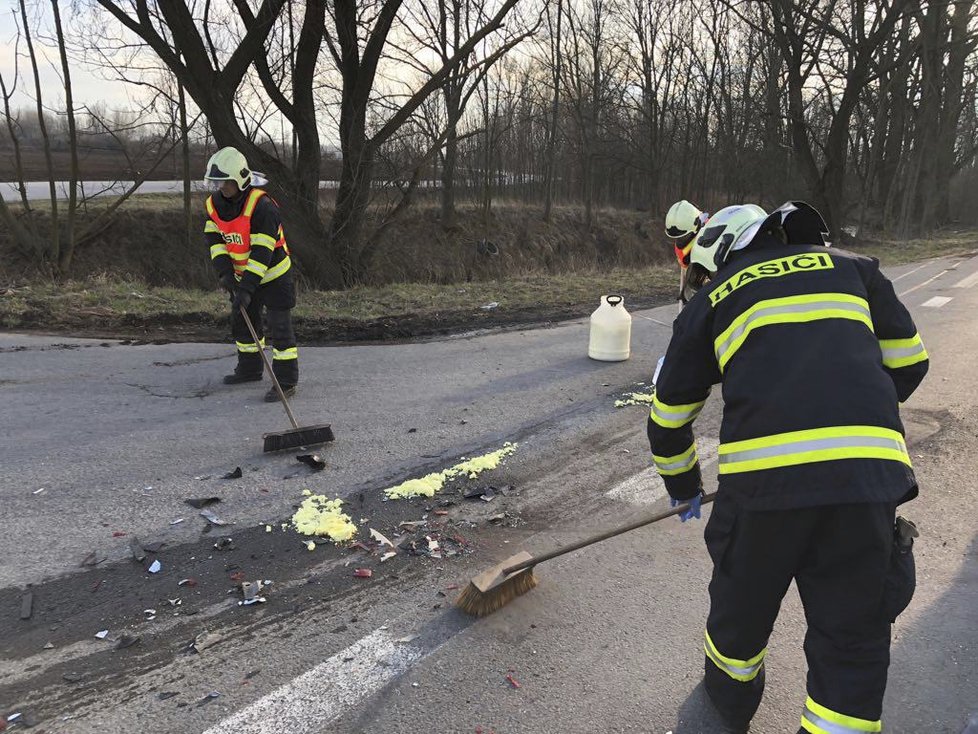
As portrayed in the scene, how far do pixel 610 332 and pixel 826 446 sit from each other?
5332 millimetres

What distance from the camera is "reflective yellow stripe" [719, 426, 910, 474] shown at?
5.89 ft

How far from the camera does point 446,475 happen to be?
4.25 m

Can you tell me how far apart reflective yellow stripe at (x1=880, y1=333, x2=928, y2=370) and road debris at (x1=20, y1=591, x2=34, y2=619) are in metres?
3.55

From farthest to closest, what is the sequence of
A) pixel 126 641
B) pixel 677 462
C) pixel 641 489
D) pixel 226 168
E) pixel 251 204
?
pixel 251 204 → pixel 226 168 → pixel 641 489 → pixel 126 641 → pixel 677 462

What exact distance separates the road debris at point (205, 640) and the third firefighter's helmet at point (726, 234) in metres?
2.47

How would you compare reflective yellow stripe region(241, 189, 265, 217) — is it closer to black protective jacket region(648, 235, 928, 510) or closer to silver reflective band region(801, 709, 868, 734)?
black protective jacket region(648, 235, 928, 510)

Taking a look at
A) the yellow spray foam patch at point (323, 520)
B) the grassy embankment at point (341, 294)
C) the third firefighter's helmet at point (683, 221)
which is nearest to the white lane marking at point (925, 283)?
the grassy embankment at point (341, 294)

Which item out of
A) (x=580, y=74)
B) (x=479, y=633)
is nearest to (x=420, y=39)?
(x=580, y=74)

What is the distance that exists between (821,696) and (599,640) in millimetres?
972

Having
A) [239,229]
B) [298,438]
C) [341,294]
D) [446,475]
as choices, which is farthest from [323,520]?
[341,294]

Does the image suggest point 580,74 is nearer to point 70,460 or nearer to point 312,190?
point 312,190

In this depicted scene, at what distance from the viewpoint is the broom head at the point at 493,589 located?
9.19ft

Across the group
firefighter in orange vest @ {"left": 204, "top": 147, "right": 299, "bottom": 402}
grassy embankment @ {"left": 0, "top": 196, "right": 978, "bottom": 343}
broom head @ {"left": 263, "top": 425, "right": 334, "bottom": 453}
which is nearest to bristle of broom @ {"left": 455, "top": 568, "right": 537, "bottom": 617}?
broom head @ {"left": 263, "top": 425, "right": 334, "bottom": 453}

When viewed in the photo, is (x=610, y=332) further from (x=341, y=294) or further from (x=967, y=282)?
(x=967, y=282)
